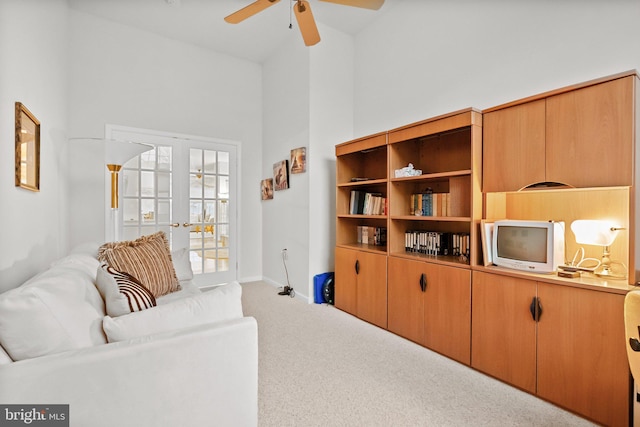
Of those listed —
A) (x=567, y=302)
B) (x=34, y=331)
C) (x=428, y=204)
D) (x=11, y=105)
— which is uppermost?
(x=11, y=105)

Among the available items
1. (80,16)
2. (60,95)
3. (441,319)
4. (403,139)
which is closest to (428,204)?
(403,139)

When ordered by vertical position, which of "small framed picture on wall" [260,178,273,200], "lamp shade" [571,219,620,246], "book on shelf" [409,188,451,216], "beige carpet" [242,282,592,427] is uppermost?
"small framed picture on wall" [260,178,273,200]

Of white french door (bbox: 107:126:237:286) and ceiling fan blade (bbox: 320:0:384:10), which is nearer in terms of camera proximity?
ceiling fan blade (bbox: 320:0:384:10)

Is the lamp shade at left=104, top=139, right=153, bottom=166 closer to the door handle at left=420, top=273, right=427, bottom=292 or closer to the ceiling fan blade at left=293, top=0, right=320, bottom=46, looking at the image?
the ceiling fan blade at left=293, top=0, right=320, bottom=46

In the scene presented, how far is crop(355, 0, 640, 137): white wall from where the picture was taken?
199cm

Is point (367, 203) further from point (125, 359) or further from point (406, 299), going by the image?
point (125, 359)

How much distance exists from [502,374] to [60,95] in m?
4.43

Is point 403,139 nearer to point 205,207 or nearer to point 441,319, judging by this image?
point 441,319

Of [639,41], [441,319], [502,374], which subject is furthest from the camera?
[441,319]

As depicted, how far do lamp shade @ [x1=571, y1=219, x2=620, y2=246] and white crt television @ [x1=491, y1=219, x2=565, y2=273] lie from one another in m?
0.08

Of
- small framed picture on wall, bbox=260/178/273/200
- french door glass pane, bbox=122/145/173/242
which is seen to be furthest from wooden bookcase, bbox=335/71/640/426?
french door glass pane, bbox=122/145/173/242

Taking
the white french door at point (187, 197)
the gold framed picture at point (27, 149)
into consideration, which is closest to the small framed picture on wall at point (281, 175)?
the white french door at point (187, 197)

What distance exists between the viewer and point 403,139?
106 inches

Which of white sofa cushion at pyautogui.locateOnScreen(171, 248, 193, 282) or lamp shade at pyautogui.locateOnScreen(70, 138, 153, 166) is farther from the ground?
lamp shade at pyautogui.locateOnScreen(70, 138, 153, 166)
